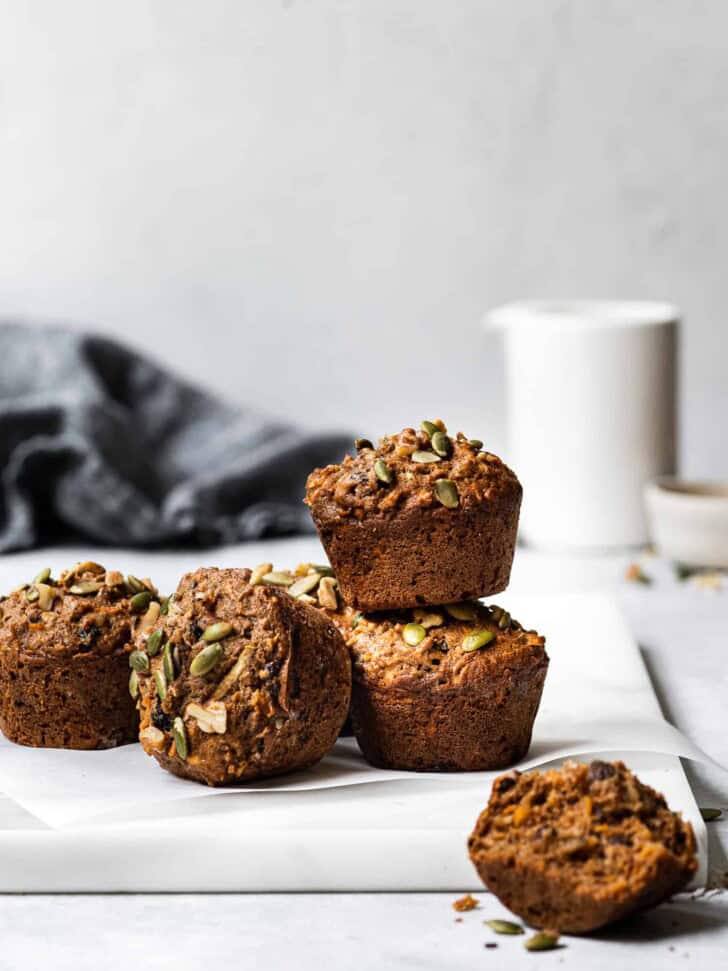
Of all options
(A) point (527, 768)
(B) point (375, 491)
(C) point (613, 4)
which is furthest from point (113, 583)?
(C) point (613, 4)

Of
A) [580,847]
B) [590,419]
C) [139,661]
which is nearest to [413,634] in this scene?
[139,661]

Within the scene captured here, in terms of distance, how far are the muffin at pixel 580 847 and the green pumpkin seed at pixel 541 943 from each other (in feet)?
0.10

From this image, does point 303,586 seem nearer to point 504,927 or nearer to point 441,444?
point 441,444

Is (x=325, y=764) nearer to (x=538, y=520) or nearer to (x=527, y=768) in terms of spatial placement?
(x=527, y=768)

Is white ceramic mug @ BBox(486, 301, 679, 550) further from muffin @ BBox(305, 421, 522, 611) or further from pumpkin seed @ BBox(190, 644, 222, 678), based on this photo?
pumpkin seed @ BBox(190, 644, 222, 678)

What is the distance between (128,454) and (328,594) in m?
2.27

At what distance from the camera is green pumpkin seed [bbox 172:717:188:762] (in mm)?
1949

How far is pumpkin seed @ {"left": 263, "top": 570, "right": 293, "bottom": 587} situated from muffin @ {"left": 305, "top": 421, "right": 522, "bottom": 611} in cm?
13

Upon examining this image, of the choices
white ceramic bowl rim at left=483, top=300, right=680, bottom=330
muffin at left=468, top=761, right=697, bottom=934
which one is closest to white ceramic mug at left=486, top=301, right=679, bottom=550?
white ceramic bowl rim at left=483, top=300, right=680, bottom=330

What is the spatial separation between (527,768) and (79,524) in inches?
93.3

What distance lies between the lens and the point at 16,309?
5.02 metres

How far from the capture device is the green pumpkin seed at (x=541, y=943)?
1.62m

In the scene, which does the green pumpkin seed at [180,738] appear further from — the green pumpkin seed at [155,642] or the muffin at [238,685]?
the green pumpkin seed at [155,642]

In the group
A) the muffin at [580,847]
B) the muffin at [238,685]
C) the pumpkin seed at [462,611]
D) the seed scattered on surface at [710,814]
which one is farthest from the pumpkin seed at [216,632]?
the seed scattered on surface at [710,814]
